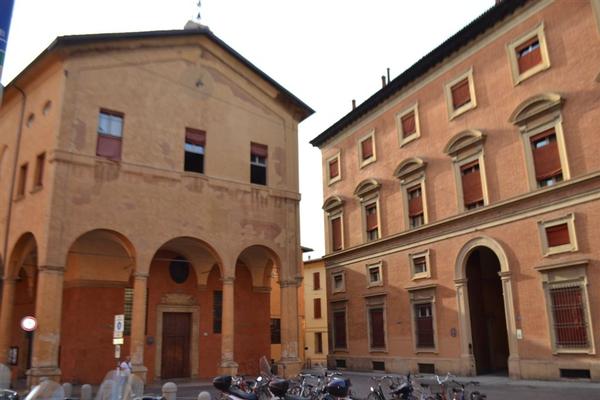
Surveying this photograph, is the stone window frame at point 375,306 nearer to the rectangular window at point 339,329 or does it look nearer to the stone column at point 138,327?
the rectangular window at point 339,329

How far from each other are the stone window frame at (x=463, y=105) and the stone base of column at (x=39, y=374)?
18.3 metres

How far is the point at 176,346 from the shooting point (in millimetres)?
21766

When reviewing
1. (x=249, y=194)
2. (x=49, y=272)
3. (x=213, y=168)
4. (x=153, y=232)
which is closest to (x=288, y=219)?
(x=249, y=194)

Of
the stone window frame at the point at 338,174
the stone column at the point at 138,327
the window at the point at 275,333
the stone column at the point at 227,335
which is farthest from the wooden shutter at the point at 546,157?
the window at the point at 275,333

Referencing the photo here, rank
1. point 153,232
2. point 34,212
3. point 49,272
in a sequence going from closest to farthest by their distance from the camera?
point 49,272, point 34,212, point 153,232

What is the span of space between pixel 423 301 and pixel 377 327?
147 inches

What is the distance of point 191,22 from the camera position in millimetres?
25625

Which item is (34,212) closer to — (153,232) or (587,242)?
(153,232)

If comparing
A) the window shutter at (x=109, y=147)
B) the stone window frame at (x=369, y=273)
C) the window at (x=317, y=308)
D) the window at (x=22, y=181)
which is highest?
the window shutter at (x=109, y=147)

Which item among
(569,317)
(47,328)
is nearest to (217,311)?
(47,328)

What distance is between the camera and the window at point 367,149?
28766 millimetres

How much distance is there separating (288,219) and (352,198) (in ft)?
28.4

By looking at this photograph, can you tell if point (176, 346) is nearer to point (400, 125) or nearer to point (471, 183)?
point (471, 183)

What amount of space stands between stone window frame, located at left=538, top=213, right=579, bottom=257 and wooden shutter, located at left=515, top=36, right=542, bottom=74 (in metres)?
5.94
